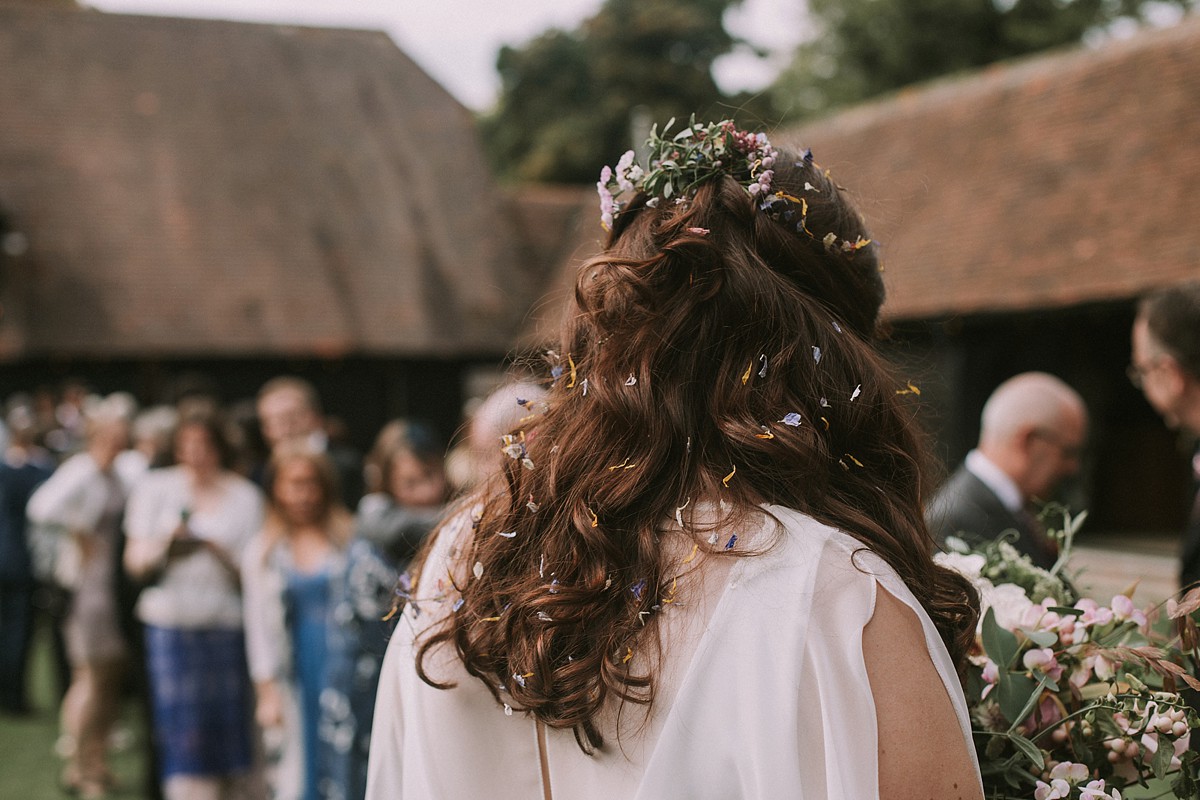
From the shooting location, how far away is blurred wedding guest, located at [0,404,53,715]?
27.1 ft

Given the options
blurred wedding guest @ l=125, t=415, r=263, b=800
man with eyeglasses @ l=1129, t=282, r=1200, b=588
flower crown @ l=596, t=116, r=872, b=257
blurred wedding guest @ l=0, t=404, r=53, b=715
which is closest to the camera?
flower crown @ l=596, t=116, r=872, b=257

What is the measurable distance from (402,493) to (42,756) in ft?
14.4

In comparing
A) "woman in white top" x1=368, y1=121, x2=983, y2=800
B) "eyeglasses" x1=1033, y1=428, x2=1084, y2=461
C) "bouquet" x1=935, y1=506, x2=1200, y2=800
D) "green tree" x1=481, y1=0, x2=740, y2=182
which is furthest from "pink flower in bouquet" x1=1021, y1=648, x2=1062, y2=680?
"green tree" x1=481, y1=0, x2=740, y2=182

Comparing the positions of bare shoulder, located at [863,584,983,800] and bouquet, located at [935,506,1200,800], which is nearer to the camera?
bare shoulder, located at [863,584,983,800]

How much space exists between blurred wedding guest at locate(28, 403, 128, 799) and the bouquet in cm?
584

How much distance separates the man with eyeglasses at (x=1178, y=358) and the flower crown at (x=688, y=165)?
2.23 meters

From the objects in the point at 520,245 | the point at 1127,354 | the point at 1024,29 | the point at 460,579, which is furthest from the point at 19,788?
the point at 1024,29

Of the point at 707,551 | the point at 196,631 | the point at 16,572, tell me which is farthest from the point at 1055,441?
the point at 16,572

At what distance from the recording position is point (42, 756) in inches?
281

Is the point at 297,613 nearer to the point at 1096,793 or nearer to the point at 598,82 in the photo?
the point at 1096,793

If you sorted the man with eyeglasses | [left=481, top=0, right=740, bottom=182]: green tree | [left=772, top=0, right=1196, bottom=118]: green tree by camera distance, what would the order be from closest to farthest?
1. the man with eyeglasses
2. [left=772, top=0, right=1196, bottom=118]: green tree
3. [left=481, top=0, right=740, bottom=182]: green tree

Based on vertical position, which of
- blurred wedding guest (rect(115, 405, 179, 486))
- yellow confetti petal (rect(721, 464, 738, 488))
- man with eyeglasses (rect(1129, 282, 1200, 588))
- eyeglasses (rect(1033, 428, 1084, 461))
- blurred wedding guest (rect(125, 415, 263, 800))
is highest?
blurred wedding guest (rect(115, 405, 179, 486))

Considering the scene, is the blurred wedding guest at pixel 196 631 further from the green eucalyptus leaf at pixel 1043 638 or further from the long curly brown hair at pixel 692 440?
the green eucalyptus leaf at pixel 1043 638

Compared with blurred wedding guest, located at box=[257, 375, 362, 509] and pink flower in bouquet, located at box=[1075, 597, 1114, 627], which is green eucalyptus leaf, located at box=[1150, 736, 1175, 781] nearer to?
pink flower in bouquet, located at box=[1075, 597, 1114, 627]
